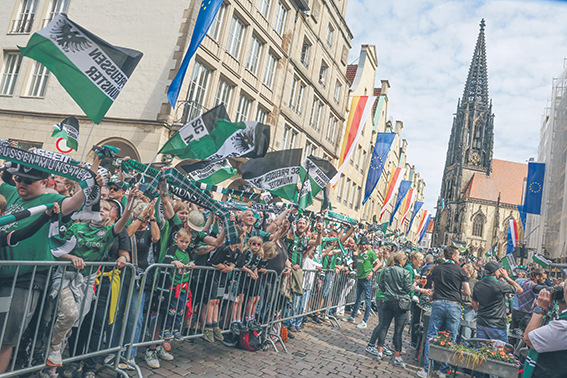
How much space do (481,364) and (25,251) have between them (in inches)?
196

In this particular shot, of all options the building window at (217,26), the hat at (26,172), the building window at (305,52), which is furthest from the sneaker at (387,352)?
the building window at (305,52)

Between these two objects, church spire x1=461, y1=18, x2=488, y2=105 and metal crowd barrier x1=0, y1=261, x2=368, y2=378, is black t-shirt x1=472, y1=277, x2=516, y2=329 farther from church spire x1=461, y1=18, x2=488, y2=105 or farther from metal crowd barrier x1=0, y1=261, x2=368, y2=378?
church spire x1=461, y1=18, x2=488, y2=105

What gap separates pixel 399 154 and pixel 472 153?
39.3 metres

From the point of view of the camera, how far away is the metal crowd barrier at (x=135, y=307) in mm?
3783

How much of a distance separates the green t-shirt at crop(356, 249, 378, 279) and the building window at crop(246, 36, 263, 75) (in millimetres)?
11616

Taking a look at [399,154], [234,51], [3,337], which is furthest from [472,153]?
[3,337]

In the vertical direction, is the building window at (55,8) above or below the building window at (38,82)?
above

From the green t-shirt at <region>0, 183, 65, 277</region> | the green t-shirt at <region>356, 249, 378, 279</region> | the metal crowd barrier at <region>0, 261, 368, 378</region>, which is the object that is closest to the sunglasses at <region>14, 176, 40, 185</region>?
the green t-shirt at <region>0, 183, 65, 277</region>

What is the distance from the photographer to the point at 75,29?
221 inches

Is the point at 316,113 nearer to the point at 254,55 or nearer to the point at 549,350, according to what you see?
the point at 254,55

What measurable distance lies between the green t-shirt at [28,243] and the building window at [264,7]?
17113mm

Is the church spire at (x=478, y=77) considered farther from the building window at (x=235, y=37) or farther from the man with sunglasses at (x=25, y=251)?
the man with sunglasses at (x=25, y=251)

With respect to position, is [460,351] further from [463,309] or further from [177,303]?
[177,303]

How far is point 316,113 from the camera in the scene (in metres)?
26.2
